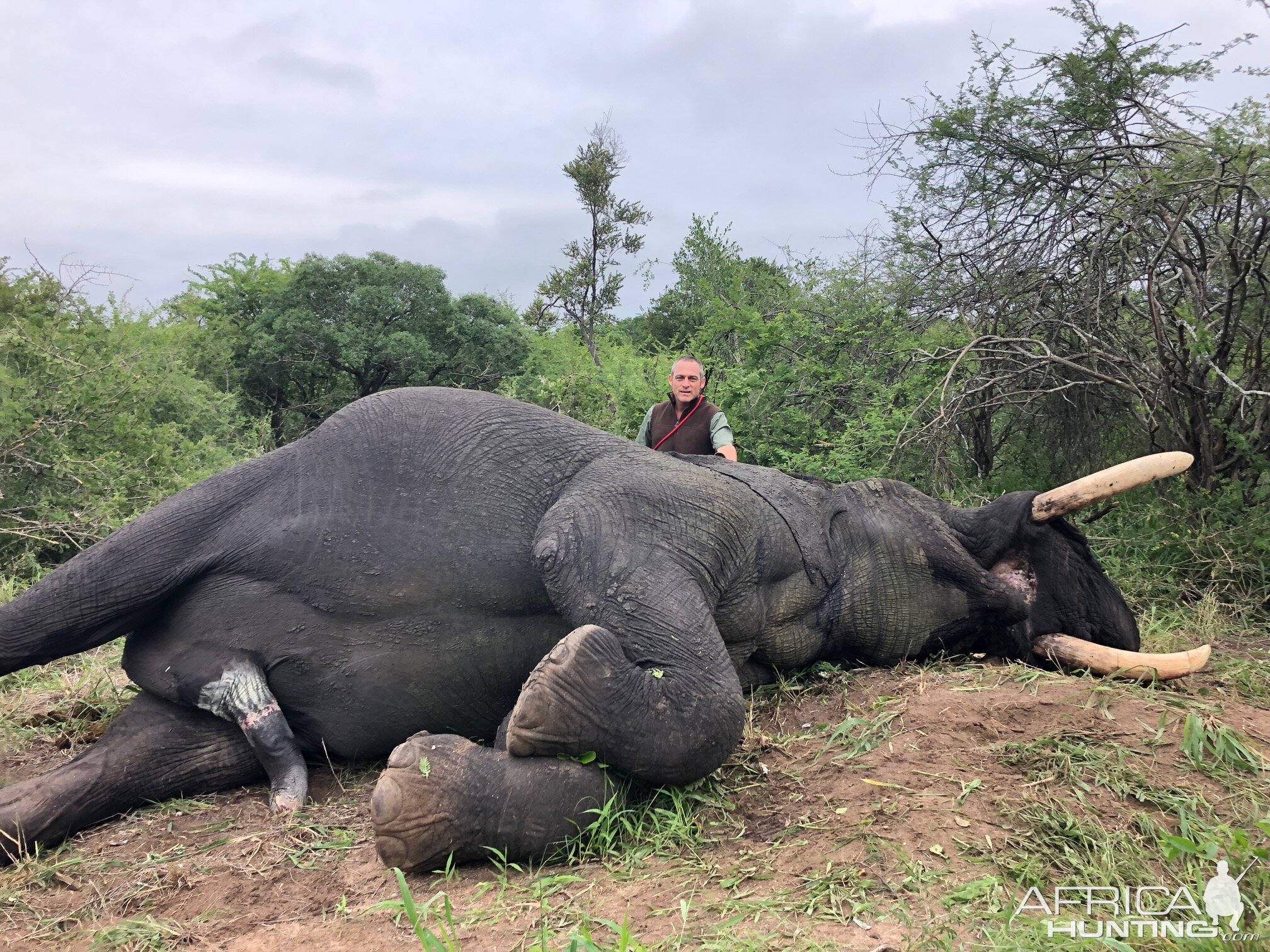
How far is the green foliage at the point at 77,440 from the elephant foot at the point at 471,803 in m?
4.47

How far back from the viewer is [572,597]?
9.29ft

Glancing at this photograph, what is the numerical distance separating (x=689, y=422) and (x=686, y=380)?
26 cm

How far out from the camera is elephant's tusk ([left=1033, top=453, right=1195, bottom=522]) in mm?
3293

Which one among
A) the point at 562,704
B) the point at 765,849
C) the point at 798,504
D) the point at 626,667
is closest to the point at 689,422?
the point at 798,504

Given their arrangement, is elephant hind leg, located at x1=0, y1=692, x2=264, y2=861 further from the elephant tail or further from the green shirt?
the green shirt

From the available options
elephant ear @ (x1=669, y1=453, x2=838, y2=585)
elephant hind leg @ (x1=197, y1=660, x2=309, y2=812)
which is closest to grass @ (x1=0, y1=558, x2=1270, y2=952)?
elephant hind leg @ (x1=197, y1=660, x2=309, y2=812)

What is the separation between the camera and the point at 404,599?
119 inches

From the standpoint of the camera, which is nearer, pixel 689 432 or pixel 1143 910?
pixel 1143 910

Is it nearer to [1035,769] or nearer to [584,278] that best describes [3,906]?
[1035,769]

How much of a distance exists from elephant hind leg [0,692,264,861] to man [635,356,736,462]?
313 cm

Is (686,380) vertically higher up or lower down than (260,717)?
higher up

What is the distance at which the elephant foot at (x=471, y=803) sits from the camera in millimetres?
2311

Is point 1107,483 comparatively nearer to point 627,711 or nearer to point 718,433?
point 627,711

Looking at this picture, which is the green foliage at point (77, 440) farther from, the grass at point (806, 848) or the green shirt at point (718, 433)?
the green shirt at point (718, 433)
